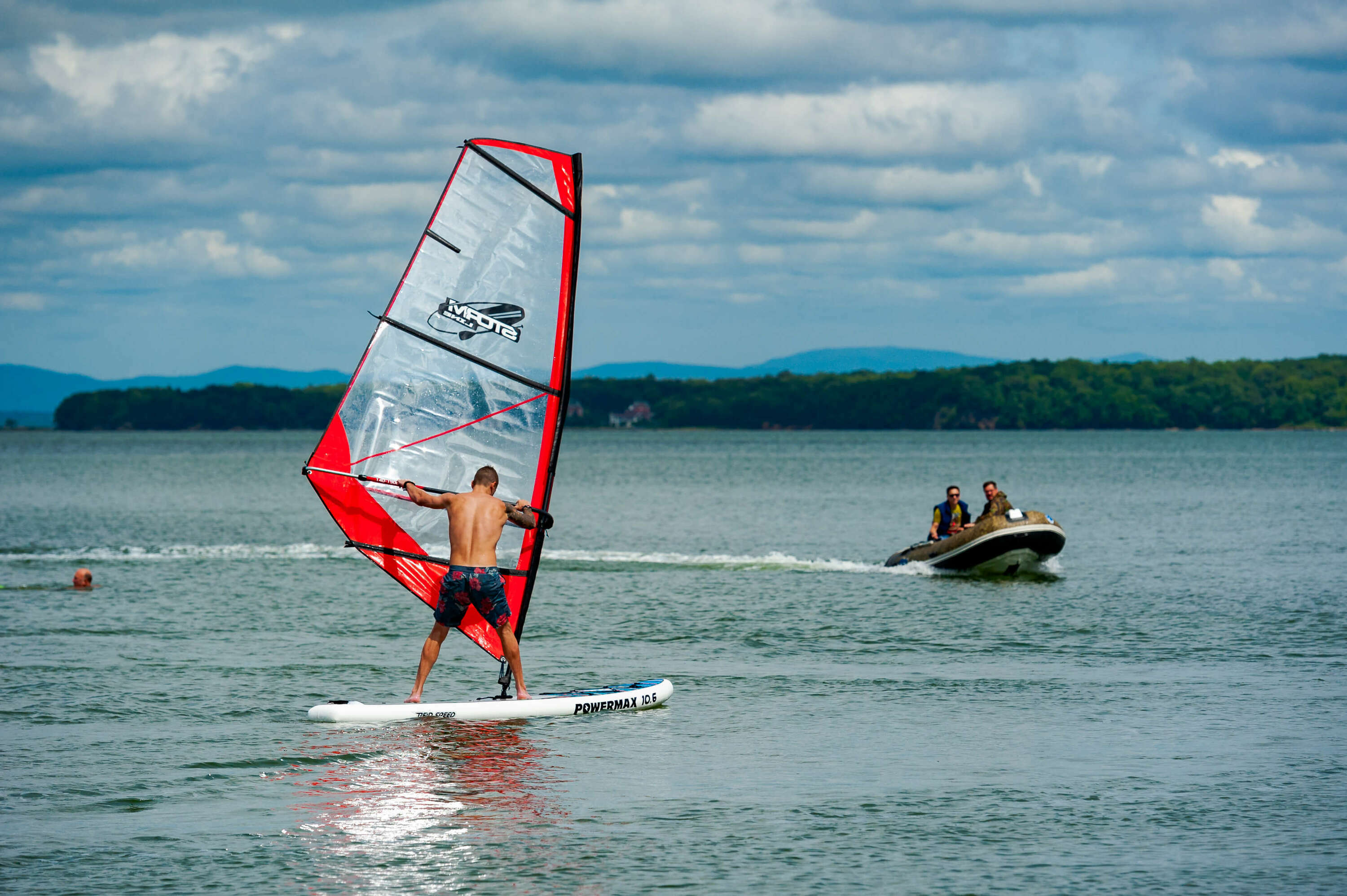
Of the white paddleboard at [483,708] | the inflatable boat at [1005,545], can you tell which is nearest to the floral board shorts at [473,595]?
the white paddleboard at [483,708]

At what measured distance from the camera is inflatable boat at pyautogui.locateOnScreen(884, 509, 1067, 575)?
86.8ft

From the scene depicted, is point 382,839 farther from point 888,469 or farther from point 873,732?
point 888,469

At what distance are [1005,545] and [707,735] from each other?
594 inches

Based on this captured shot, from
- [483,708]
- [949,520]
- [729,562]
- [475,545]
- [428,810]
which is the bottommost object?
[729,562]

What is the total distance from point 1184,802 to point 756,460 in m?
114

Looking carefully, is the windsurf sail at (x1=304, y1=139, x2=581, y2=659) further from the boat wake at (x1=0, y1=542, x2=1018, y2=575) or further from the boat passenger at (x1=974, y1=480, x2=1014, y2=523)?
the boat wake at (x1=0, y1=542, x2=1018, y2=575)

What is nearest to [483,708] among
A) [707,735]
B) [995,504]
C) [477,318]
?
[707,735]

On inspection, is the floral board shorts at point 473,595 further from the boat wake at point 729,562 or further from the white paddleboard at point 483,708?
the boat wake at point 729,562

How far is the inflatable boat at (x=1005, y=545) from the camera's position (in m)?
26.5

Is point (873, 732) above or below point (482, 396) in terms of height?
below

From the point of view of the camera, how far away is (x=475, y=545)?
1229cm

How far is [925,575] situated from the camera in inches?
1097

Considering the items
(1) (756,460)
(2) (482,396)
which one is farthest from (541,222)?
(1) (756,460)

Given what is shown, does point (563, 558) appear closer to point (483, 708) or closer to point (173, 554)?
point (173, 554)
